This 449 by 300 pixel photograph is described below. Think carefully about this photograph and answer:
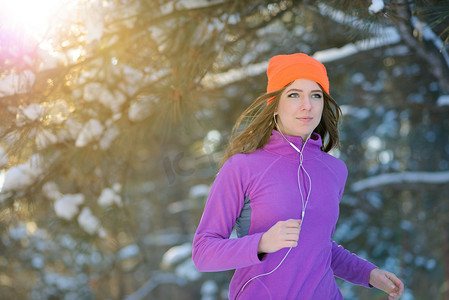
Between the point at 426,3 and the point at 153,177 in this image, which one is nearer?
the point at 426,3

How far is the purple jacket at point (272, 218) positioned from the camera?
159 cm

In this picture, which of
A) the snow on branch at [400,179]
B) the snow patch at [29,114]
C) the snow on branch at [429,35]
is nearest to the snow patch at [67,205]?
the snow patch at [29,114]

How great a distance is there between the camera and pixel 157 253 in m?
10.2

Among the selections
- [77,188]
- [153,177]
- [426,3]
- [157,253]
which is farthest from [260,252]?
[157,253]

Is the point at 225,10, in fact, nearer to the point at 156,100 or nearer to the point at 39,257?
the point at 156,100

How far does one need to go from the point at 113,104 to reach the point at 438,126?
4091 mm

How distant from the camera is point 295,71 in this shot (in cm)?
175

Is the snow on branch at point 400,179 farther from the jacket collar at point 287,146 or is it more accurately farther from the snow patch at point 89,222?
the jacket collar at point 287,146

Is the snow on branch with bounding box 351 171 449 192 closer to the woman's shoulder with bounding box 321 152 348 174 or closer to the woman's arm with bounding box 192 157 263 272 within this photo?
the woman's shoulder with bounding box 321 152 348 174

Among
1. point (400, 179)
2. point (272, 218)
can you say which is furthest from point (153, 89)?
point (400, 179)

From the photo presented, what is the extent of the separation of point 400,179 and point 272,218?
3713mm

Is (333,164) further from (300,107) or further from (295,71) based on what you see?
(295,71)

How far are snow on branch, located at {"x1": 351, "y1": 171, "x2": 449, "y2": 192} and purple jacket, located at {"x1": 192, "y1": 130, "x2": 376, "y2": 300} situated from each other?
3.39 metres

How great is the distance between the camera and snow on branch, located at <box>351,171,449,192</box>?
4.66 metres
